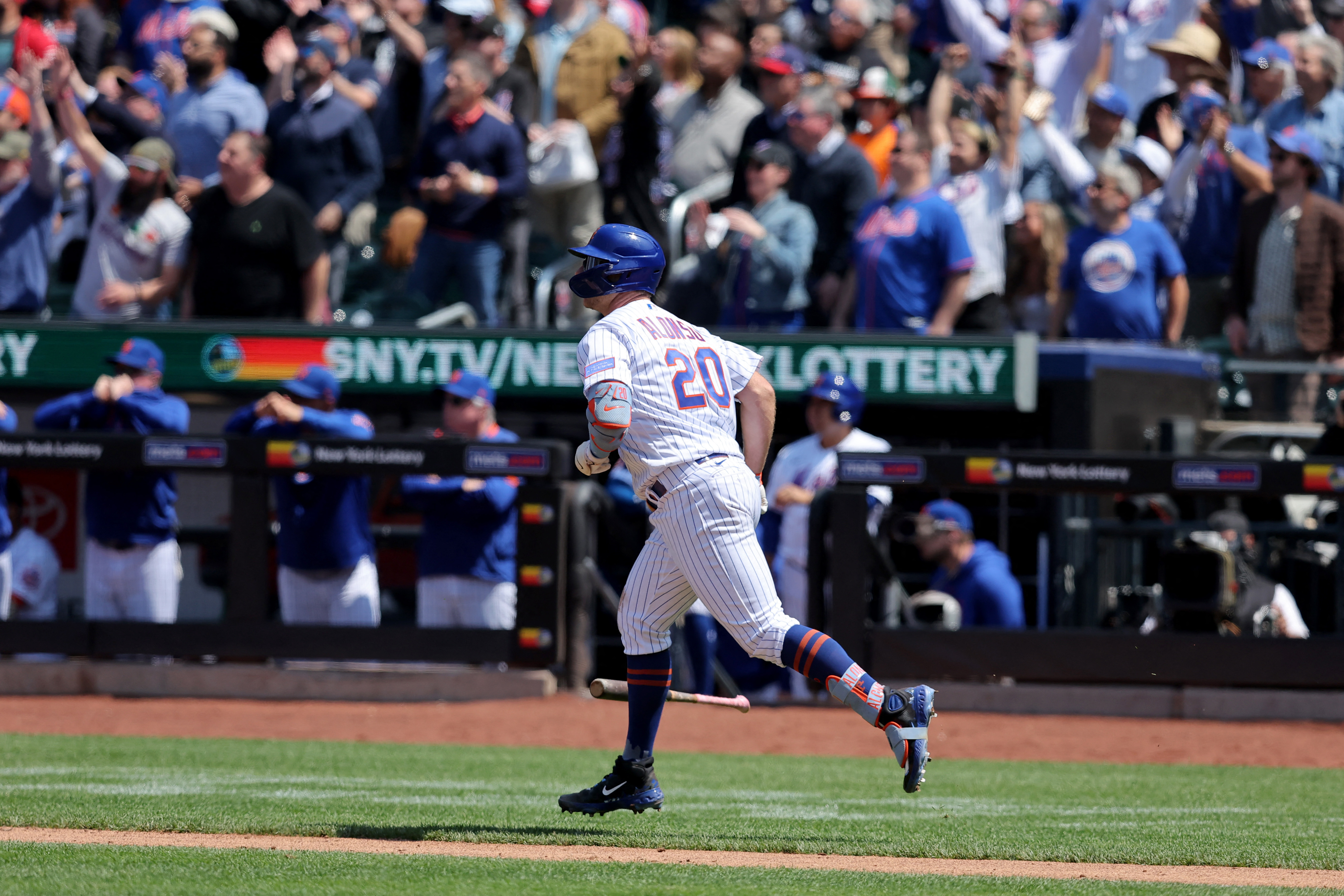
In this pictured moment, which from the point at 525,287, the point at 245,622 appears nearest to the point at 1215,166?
the point at 525,287

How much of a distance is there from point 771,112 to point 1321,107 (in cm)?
348

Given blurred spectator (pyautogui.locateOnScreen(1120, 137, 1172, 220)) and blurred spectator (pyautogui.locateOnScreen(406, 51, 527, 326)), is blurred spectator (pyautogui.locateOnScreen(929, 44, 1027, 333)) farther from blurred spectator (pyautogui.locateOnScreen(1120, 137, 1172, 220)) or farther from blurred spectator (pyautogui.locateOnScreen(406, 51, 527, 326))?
blurred spectator (pyautogui.locateOnScreen(406, 51, 527, 326))

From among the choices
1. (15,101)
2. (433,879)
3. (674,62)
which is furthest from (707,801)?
(15,101)

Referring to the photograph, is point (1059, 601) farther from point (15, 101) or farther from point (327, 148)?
point (15, 101)

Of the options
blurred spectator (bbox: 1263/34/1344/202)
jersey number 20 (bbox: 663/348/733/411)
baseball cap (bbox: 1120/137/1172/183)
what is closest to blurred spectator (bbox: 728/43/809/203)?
baseball cap (bbox: 1120/137/1172/183)

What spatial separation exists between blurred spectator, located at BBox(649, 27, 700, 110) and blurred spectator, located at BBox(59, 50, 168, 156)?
3.51 m

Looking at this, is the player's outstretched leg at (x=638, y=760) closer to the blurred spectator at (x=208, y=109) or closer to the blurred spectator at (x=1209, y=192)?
the blurred spectator at (x=1209, y=192)

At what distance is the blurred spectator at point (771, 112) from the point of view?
11672 mm

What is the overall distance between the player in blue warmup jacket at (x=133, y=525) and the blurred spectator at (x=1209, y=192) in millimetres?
6511

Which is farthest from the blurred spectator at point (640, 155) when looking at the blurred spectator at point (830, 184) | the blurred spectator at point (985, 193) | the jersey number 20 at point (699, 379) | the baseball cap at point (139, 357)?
the jersey number 20 at point (699, 379)

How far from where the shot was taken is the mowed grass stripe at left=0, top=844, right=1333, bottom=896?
4.25 metres

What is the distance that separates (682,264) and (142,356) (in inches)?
134

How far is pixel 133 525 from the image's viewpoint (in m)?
10.4

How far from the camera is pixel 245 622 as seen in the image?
10.3 meters
